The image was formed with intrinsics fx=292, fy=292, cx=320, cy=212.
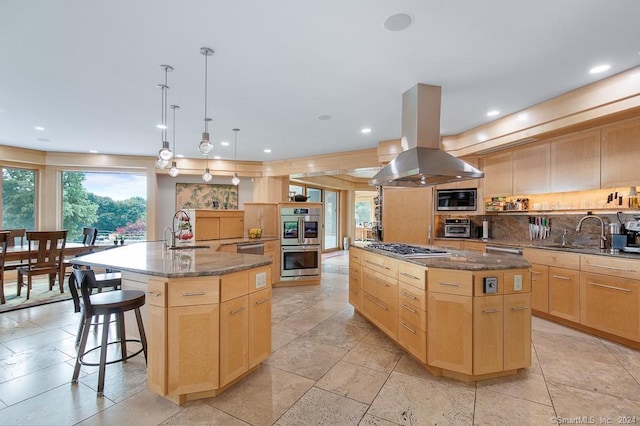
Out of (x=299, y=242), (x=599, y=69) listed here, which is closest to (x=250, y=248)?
(x=299, y=242)

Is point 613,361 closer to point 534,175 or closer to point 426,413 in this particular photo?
point 426,413

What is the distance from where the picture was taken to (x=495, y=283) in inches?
88.3

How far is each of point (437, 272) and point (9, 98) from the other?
5205mm

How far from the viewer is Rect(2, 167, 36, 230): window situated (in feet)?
19.4

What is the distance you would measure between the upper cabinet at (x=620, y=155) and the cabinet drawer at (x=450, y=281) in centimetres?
250

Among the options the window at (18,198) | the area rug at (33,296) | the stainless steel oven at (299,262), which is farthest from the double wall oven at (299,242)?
the window at (18,198)

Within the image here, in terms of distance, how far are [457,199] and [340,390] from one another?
3.79 m

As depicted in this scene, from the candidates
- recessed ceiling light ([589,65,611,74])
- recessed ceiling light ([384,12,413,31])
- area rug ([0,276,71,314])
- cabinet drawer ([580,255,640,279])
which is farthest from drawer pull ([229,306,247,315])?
area rug ([0,276,71,314])

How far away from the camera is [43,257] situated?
469 centimetres

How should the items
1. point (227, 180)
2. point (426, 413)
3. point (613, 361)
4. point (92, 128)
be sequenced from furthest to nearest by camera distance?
Result: point (227, 180)
point (92, 128)
point (613, 361)
point (426, 413)

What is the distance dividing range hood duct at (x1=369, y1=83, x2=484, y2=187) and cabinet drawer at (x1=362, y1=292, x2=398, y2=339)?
1.35 metres

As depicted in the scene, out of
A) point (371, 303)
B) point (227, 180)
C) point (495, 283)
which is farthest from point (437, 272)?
point (227, 180)

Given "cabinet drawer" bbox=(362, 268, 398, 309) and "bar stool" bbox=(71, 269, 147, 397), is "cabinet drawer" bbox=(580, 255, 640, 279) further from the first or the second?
"bar stool" bbox=(71, 269, 147, 397)

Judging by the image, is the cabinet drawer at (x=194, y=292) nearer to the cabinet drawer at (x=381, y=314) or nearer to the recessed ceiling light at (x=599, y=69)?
the cabinet drawer at (x=381, y=314)
